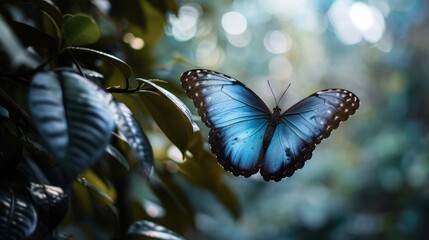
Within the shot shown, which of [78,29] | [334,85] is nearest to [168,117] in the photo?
[78,29]

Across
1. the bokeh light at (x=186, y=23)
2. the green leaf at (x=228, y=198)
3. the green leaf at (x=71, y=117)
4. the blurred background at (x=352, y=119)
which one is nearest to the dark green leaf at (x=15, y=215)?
the green leaf at (x=71, y=117)

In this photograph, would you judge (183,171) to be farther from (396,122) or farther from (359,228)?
(396,122)

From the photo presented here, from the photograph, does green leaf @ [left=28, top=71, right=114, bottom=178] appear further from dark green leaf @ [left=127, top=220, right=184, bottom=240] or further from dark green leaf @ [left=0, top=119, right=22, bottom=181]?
dark green leaf @ [left=127, top=220, right=184, bottom=240]

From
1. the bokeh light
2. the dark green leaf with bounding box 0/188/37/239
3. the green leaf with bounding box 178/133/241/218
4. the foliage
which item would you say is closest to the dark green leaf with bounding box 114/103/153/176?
the foliage

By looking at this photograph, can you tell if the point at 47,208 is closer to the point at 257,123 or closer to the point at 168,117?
the point at 168,117

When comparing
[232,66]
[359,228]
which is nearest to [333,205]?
[359,228]

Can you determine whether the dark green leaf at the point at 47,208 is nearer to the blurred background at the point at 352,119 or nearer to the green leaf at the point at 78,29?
the green leaf at the point at 78,29
